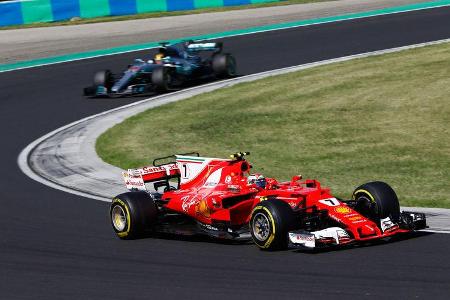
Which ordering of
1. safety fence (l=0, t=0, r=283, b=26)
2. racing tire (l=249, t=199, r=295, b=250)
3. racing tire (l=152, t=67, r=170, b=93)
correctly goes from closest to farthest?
racing tire (l=249, t=199, r=295, b=250)
racing tire (l=152, t=67, r=170, b=93)
safety fence (l=0, t=0, r=283, b=26)

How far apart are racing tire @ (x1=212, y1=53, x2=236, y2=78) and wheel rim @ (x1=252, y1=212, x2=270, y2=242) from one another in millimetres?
15668

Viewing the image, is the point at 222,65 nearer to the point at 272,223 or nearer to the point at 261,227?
the point at 261,227

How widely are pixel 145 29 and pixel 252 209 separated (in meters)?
25.0

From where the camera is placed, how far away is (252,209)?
12.4m

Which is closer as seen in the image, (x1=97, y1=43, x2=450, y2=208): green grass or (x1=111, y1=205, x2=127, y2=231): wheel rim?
(x1=111, y1=205, x2=127, y2=231): wheel rim

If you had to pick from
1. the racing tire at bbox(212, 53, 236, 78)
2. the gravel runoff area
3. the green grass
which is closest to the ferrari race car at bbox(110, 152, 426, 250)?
the green grass

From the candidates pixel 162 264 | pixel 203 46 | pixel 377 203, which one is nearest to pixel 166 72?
pixel 203 46

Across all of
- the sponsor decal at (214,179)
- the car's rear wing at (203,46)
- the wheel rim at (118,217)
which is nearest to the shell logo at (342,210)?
the sponsor decal at (214,179)

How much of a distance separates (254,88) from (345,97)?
3.01 m

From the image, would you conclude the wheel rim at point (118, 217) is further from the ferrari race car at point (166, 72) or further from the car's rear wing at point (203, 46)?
the car's rear wing at point (203, 46)

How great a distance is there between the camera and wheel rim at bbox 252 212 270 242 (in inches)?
458

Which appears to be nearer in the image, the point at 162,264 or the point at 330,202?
the point at 162,264

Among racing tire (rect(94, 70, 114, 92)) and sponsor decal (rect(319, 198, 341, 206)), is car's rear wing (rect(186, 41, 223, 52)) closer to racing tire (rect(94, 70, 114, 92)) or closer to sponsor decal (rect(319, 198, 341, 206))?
racing tire (rect(94, 70, 114, 92))

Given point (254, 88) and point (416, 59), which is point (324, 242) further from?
point (416, 59)
